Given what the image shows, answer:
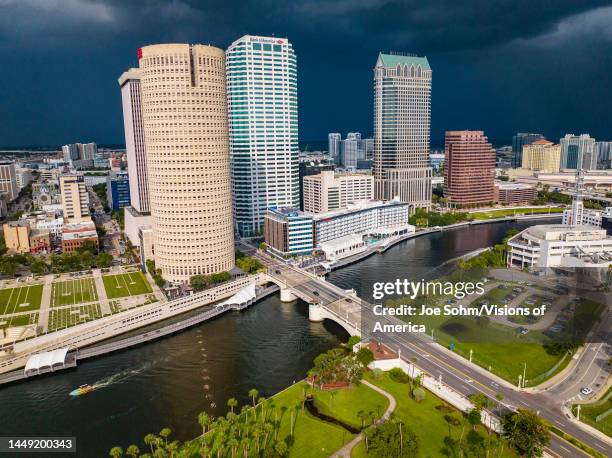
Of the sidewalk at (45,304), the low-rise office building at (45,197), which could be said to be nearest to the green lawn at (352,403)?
the sidewalk at (45,304)

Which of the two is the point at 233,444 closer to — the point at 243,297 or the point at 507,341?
the point at 507,341

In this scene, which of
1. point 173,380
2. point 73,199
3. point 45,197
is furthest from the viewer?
point 45,197

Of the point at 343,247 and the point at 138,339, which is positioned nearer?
the point at 138,339

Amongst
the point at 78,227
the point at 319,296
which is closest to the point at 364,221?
the point at 319,296

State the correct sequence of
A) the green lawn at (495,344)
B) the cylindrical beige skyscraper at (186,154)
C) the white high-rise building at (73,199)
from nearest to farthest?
the green lawn at (495,344) → the cylindrical beige skyscraper at (186,154) → the white high-rise building at (73,199)

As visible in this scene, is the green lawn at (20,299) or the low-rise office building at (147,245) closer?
the green lawn at (20,299)

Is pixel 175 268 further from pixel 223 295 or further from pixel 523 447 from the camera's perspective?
pixel 523 447

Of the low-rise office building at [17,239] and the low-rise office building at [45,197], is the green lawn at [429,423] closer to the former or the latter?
the low-rise office building at [17,239]
